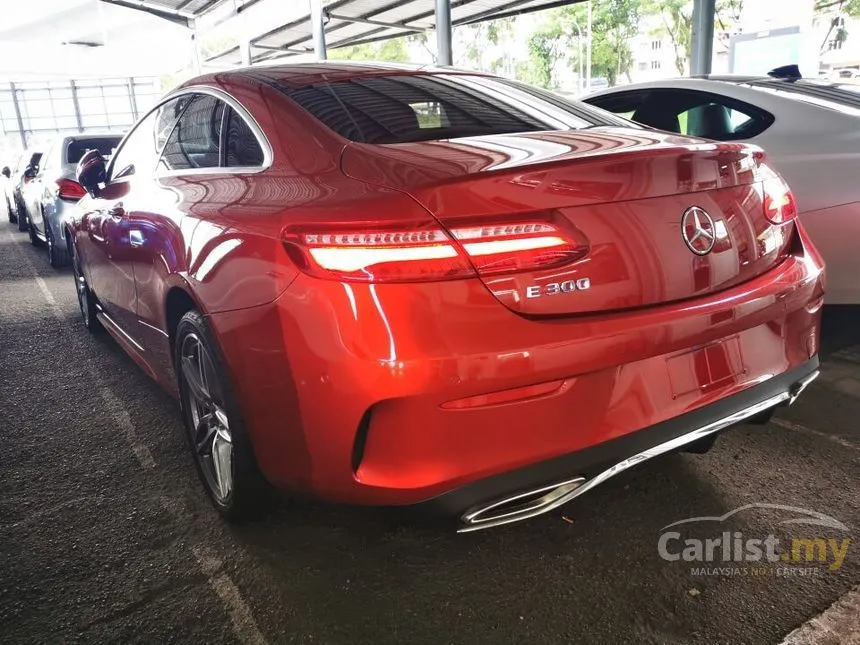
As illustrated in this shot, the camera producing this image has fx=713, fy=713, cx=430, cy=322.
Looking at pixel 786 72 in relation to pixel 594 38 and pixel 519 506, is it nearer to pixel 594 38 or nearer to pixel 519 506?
pixel 519 506

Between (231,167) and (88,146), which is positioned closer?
(231,167)

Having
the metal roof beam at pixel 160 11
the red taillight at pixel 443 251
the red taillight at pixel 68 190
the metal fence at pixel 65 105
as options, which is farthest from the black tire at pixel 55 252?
the metal fence at pixel 65 105

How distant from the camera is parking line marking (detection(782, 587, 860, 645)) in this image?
5.79 ft

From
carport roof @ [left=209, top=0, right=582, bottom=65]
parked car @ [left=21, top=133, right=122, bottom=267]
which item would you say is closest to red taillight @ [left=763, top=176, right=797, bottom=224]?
parked car @ [left=21, top=133, right=122, bottom=267]

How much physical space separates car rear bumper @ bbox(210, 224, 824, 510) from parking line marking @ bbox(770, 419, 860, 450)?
4.02ft

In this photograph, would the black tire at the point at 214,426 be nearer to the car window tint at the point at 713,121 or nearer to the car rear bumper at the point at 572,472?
the car rear bumper at the point at 572,472

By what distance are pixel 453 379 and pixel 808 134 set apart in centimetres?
285

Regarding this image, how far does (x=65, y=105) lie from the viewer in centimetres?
3825

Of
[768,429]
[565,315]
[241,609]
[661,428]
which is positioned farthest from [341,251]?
[768,429]

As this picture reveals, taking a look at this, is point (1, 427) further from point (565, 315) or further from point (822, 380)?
point (822, 380)

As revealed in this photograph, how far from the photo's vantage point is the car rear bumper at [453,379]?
63.1 inches

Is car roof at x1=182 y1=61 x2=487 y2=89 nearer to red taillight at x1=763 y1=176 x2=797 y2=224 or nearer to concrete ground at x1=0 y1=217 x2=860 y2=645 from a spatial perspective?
red taillight at x1=763 y1=176 x2=797 y2=224

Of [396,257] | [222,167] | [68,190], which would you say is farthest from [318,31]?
[396,257]

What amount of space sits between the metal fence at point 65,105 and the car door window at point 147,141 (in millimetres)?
36884
